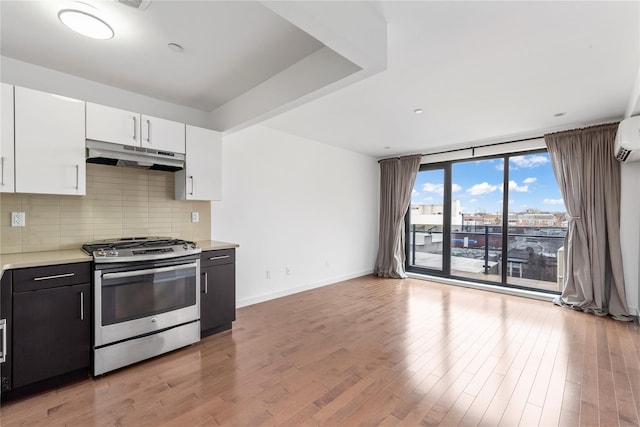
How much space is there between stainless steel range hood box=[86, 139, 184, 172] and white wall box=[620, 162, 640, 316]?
5.34 meters

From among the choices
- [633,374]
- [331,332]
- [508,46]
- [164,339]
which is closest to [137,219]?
[164,339]

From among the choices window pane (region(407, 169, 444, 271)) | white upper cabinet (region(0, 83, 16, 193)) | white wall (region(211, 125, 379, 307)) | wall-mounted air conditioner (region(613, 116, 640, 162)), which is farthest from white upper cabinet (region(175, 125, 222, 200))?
wall-mounted air conditioner (region(613, 116, 640, 162))

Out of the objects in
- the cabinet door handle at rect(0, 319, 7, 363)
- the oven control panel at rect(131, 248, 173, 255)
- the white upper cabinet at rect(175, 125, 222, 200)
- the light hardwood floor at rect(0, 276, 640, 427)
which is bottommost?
the light hardwood floor at rect(0, 276, 640, 427)

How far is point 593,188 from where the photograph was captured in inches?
148

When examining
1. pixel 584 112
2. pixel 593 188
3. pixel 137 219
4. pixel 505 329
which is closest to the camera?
pixel 137 219

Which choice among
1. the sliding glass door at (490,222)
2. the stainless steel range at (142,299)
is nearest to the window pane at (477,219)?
the sliding glass door at (490,222)

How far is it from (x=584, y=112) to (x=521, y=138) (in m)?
0.96

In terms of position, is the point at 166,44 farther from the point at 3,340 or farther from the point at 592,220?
the point at 592,220

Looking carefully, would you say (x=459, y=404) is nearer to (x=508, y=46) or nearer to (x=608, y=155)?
(x=508, y=46)

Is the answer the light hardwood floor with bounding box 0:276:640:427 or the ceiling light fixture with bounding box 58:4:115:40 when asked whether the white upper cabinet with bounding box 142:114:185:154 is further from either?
the light hardwood floor with bounding box 0:276:640:427

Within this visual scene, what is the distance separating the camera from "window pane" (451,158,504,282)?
4.89 metres

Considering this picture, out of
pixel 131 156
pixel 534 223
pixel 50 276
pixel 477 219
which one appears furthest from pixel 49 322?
pixel 534 223

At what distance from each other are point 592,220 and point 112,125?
5.57 m

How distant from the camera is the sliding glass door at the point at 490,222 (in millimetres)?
4461
